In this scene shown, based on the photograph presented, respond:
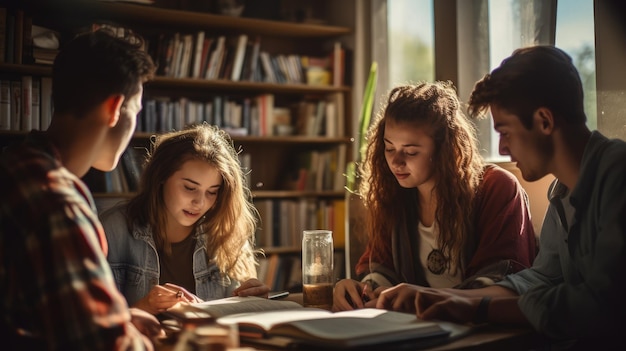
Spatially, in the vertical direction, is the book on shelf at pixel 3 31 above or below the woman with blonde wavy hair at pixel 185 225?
above

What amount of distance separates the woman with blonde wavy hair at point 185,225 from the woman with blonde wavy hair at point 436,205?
17.1 inches

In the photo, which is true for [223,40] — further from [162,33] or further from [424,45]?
[424,45]

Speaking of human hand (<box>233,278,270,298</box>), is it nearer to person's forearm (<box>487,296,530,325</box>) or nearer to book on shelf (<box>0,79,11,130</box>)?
person's forearm (<box>487,296,530,325</box>)

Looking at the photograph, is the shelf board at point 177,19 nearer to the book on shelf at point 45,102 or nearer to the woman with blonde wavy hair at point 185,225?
the book on shelf at point 45,102

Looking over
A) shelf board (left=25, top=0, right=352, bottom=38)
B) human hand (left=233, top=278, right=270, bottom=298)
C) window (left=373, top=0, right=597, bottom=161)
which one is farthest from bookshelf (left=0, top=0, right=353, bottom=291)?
human hand (left=233, top=278, right=270, bottom=298)

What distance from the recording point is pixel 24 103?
355 cm

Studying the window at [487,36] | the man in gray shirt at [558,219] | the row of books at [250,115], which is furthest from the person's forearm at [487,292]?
the row of books at [250,115]

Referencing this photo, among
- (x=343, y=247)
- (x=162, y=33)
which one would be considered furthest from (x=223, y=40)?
(x=343, y=247)

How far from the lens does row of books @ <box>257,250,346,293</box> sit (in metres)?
4.23

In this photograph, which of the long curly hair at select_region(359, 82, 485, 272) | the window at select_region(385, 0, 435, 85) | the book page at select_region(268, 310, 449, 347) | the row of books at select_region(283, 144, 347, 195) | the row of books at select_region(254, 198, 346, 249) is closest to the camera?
the book page at select_region(268, 310, 449, 347)

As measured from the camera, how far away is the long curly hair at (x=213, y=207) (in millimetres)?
2145

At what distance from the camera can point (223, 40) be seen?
4.12 m

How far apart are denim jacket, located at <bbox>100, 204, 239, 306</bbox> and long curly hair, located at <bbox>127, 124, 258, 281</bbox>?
0.03m

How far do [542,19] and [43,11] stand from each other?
2679 millimetres
